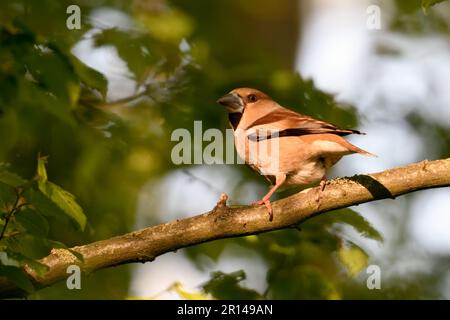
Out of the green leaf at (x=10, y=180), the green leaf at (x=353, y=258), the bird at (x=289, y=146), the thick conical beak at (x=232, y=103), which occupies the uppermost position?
the thick conical beak at (x=232, y=103)

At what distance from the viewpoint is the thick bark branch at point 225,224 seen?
16.4 ft

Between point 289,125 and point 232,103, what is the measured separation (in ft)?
3.30

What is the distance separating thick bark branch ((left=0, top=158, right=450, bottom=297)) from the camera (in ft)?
16.4

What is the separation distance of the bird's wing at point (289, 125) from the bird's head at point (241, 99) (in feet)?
1.37

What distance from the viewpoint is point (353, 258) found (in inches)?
254

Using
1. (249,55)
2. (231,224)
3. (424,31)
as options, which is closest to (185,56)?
(249,55)

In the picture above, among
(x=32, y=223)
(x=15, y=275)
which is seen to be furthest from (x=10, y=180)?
(x=15, y=275)

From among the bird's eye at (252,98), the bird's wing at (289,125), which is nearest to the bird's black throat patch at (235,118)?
the bird's eye at (252,98)

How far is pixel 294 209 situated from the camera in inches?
205

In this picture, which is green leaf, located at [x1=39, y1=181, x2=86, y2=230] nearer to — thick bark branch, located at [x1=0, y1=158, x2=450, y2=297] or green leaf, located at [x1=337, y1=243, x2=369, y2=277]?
thick bark branch, located at [x1=0, y1=158, x2=450, y2=297]

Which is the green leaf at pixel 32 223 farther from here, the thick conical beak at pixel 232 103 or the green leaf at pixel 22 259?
the thick conical beak at pixel 232 103

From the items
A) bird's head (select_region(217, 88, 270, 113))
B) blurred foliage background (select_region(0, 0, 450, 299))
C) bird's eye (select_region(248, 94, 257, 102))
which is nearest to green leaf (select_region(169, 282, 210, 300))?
blurred foliage background (select_region(0, 0, 450, 299))

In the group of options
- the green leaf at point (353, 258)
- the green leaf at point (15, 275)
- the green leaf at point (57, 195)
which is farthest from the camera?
the green leaf at point (353, 258)
